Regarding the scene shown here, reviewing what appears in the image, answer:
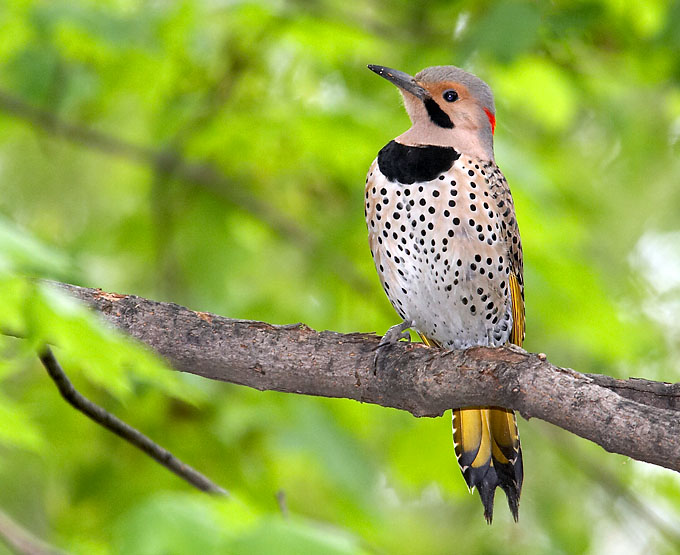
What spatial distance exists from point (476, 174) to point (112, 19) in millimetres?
1785

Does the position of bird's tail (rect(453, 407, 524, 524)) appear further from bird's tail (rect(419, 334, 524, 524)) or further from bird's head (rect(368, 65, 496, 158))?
bird's head (rect(368, 65, 496, 158))

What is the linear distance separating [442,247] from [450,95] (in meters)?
0.71

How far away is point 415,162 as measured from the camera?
153 inches

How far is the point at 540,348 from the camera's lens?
20.9ft

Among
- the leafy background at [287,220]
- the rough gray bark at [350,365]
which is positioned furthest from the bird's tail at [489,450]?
the rough gray bark at [350,365]

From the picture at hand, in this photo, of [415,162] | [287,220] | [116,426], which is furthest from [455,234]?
[287,220]

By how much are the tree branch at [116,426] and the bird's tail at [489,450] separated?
117cm

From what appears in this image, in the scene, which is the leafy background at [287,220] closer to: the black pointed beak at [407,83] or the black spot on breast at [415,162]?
the black pointed beak at [407,83]

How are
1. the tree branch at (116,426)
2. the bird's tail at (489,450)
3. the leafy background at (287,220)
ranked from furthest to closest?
the leafy background at (287,220) < the bird's tail at (489,450) < the tree branch at (116,426)

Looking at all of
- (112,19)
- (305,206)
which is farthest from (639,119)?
(112,19)

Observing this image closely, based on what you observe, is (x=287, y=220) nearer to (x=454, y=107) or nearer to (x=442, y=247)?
(x=454, y=107)

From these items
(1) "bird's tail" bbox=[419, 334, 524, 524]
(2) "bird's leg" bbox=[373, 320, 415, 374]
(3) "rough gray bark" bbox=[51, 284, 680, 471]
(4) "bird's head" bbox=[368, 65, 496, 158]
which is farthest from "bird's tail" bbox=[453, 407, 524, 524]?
(4) "bird's head" bbox=[368, 65, 496, 158]

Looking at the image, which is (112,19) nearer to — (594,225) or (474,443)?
(474,443)

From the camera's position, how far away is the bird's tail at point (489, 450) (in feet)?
12.5
